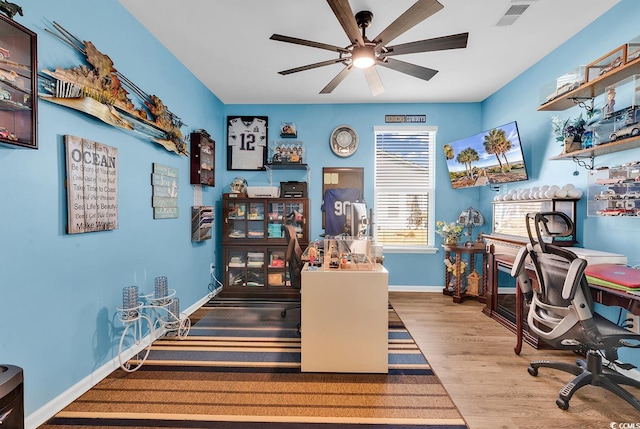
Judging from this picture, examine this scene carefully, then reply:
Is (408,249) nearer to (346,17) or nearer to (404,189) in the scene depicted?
(404,189)

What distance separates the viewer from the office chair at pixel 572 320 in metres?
1.81

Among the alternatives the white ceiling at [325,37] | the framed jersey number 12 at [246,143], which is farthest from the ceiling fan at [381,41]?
the framed jersey number 12 at [246,143]

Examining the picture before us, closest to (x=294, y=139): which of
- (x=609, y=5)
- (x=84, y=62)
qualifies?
(x=84, y=62)

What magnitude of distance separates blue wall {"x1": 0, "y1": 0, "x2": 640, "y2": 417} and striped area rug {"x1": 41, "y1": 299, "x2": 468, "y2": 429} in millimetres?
351

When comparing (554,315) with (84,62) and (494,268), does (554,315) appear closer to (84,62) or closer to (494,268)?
(494,268)

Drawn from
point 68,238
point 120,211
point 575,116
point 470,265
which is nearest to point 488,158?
point 575,116

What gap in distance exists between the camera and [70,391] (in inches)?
76.0

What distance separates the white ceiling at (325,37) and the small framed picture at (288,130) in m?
0.57

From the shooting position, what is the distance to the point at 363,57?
87.9 inches

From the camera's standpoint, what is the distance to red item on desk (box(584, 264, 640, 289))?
5.78 feet

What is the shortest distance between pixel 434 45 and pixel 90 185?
267cm

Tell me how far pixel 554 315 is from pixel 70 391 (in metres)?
3.41

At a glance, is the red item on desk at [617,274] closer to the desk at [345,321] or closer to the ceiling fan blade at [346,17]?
the desk at [345,321]

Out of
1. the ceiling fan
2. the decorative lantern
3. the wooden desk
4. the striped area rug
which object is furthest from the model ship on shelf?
A: the decorative lantern
